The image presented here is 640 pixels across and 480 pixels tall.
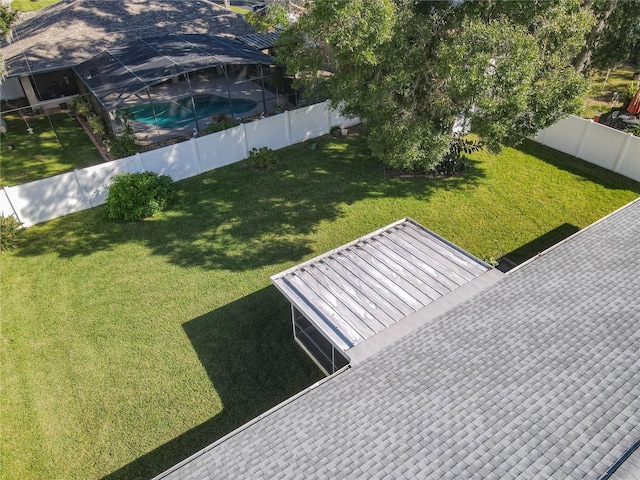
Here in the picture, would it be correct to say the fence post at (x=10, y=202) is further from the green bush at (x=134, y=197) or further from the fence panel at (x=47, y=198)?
the green bush at (x=134, y=197)

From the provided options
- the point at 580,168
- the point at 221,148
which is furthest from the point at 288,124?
the point at 580,168

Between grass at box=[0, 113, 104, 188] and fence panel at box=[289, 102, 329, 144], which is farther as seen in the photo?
fence panel at box=[289, 102, 329, 144]

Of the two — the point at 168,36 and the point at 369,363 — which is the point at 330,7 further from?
the point at 168,36

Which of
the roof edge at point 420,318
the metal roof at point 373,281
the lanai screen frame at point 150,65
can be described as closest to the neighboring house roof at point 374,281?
the metal roof at point 373,281

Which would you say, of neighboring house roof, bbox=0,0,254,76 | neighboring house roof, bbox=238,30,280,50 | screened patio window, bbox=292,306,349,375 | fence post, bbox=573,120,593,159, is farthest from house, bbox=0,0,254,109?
fence post, bbox=573,120,593,159

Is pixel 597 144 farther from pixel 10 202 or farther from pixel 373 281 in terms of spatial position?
pixel 10 202

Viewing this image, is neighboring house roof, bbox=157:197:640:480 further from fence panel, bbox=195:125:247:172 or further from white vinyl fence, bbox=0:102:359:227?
fence panel, bbox=195:125:247:172

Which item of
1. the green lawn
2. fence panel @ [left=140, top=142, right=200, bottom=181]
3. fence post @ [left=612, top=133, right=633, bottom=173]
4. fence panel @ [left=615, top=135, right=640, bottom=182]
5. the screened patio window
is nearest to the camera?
the green lawn
